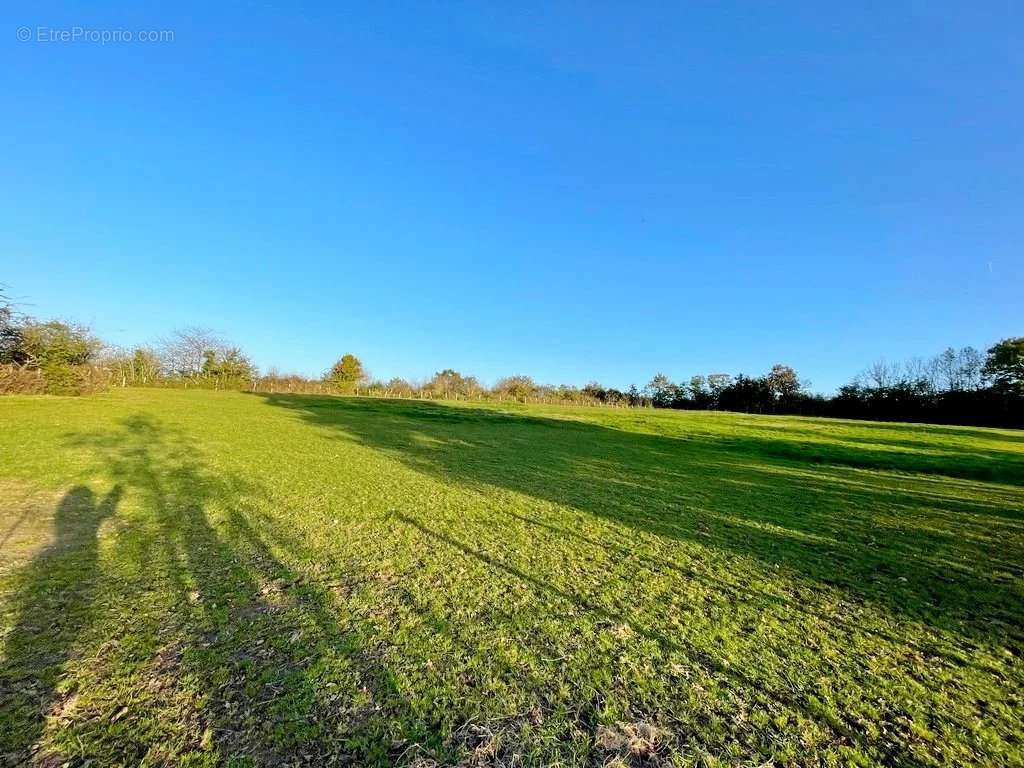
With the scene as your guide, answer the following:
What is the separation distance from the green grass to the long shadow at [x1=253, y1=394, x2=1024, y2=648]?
0.06m

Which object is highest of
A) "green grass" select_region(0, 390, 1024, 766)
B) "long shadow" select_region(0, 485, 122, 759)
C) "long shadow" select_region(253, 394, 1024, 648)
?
"long shadow" select_region(0, 485, 122, 759)

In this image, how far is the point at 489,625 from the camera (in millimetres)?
2684

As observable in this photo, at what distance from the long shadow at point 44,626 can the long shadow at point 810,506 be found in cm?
482

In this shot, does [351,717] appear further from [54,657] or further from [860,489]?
[860,489]

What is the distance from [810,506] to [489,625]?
6268 mm

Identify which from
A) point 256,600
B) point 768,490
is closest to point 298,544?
point 256,600

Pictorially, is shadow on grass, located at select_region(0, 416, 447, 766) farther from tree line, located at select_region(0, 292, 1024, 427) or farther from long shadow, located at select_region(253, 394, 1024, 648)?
tree line, located at select_region(0, 292, 1024, 427)

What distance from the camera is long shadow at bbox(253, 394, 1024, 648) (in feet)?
11.6

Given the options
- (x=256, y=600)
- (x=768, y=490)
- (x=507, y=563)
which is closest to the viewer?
(x=256, y=600)

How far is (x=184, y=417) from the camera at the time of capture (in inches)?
575

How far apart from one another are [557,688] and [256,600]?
2178mm

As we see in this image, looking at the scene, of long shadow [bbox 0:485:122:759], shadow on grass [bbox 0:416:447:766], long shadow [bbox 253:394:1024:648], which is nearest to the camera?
shadow on grass [bbox 0:416:447:766]

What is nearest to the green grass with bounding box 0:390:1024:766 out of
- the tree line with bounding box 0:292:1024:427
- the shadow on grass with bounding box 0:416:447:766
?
the shadow on grass with bounding box 0:416:447:766

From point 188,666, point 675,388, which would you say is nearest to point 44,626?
point 188,666
